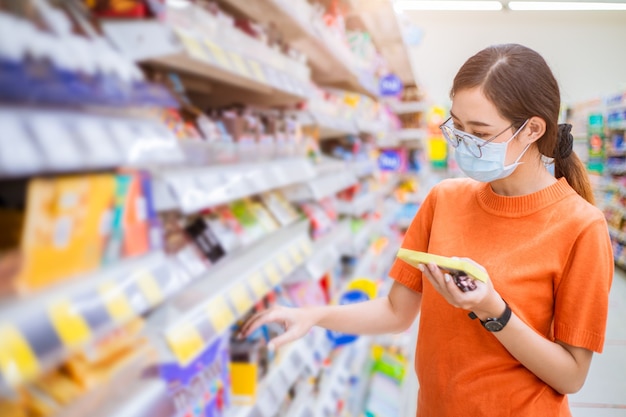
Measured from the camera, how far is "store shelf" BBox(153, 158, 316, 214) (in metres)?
0.96

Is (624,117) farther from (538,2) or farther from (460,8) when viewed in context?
(460,8)

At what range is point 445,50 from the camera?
10.2 m

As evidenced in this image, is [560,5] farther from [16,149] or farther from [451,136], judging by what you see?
[16,149]

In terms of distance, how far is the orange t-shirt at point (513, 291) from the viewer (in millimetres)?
1073

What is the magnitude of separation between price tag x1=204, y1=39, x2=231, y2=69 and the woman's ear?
0.71 meters

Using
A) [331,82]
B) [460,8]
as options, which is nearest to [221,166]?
[331,82]

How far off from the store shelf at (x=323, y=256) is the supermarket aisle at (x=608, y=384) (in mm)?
1395

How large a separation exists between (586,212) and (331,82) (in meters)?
2.36

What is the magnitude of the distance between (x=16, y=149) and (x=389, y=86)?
4391mm

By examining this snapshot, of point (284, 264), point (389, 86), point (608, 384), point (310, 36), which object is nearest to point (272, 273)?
point (284, 264)

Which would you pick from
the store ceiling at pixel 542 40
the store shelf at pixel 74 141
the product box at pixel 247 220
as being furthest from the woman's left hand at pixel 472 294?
the store ceiling at pixel 542 40

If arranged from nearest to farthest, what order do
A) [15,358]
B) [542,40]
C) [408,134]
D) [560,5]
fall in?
1. [15,358]
2. [408,134]
3. [560,5]
4. [542,40]

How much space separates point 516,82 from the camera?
1129 millimetres

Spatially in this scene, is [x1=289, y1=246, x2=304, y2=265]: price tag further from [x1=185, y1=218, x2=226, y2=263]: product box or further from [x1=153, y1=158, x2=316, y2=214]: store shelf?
[x1=185, y1=218, x2=226, y2=263]: product box
